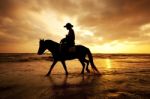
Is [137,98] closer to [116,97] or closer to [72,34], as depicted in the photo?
[116,97]

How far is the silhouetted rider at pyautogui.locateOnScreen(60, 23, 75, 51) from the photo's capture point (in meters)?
10.9

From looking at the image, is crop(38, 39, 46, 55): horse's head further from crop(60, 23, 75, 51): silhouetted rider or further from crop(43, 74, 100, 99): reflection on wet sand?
crop(43, 74, 100, 99): reflection on wet sand

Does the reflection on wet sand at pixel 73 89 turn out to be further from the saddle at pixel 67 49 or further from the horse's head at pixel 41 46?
the horse's head at pixel 41 46

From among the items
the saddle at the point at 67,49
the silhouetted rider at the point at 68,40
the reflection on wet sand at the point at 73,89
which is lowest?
the reflection on wet sand at the point at 73,89

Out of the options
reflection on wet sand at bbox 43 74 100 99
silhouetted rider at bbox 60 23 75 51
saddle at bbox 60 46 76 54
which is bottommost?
reflection on wet sand at bbox 43 74 100 99

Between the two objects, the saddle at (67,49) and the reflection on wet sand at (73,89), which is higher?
the saddle at (67,49)

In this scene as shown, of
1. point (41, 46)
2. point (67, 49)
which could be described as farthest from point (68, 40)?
point (41, 46)

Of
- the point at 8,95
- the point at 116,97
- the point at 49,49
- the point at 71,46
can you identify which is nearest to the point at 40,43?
the point at 49,49

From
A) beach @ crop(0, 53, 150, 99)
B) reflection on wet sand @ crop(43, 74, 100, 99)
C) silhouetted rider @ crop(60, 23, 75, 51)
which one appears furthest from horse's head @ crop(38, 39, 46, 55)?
reflection on wet sand @ crop(43, 74, 100, 99)

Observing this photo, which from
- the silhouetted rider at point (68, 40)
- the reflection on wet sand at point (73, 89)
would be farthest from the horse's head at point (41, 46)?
the reflection on wet sand at point (73, 89)

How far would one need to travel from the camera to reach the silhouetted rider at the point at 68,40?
10.9m

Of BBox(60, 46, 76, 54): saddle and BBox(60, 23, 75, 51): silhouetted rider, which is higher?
BBox(60, 23, 75, 51): silhouetted rider

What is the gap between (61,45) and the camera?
10945 mm

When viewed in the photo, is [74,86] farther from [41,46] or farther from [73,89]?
[41,46]
